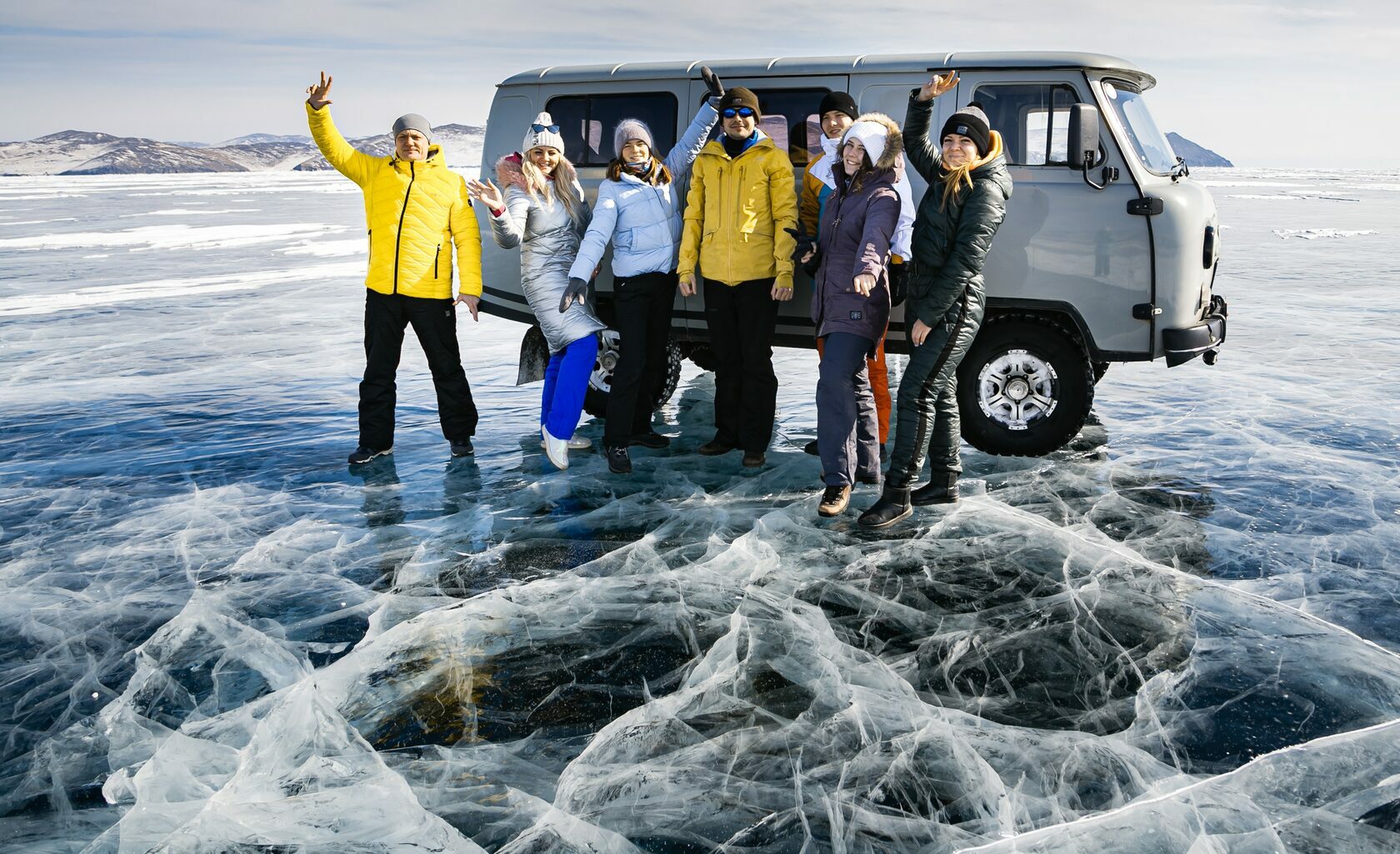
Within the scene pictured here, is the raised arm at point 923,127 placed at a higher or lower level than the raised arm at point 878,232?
higher

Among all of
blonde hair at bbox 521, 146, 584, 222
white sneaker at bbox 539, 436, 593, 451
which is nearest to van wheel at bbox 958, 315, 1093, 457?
white sneaker at bbox 539, 436, 593, 451

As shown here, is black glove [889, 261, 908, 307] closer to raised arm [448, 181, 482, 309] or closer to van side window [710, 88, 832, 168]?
van side window [710, 88, 832, 168]

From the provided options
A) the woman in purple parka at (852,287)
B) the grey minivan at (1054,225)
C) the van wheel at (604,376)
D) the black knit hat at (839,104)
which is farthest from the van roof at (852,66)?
the van wheel at (604,376)

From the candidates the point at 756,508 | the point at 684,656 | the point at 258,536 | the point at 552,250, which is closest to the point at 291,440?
the point at 258,536

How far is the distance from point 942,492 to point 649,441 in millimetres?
2059

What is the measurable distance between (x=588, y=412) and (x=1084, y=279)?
3.50 m

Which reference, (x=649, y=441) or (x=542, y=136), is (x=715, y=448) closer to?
(x=649, y=441)

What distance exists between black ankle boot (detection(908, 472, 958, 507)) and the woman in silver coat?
6.73ft

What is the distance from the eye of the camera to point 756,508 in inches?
216

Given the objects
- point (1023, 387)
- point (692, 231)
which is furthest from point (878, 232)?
point (1023, 387)

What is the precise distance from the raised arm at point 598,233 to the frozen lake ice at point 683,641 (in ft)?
4.02

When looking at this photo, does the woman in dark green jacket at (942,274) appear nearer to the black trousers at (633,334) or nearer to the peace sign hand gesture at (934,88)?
the peace sign hand gesture at (934,88)

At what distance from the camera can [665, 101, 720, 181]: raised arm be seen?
5.85 meters

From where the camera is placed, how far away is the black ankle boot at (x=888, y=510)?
Result: 5.15 metres
